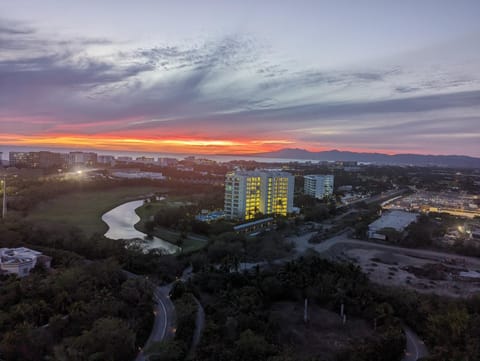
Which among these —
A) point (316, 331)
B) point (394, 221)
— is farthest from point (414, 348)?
point (394, 221)

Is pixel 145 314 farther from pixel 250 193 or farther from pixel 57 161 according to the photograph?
pixel 57 161

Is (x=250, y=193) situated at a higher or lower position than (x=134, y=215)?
higher

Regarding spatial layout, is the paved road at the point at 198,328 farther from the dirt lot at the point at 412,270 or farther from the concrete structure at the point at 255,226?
the concrete structure at the point at 255,226

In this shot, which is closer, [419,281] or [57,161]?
[419,281]

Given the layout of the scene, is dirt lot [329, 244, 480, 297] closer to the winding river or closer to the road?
the road

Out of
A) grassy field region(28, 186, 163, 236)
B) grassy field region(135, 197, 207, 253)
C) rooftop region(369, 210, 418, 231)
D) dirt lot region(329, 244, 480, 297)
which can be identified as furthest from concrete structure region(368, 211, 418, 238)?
grassy field region(28, 186, 163, 236)

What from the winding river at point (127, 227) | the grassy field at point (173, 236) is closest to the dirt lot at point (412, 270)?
the grassy field at point (173, 236)

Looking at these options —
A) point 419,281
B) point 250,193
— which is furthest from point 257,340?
point 250,193
